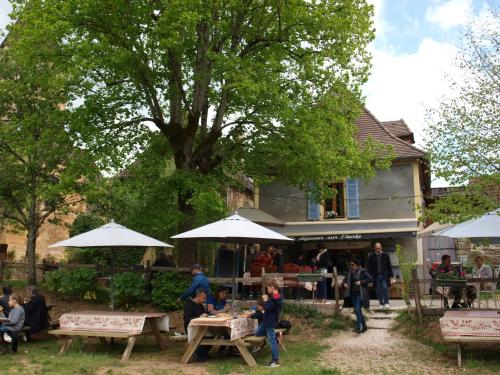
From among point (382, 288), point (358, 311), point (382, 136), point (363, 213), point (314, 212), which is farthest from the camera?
point (382, 136)

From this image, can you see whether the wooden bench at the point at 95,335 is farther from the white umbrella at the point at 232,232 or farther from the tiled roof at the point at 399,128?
the tiled roof at the point at 399,128

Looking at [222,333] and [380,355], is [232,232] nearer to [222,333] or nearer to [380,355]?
[222,333]

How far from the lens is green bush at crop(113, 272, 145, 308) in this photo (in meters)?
13.3

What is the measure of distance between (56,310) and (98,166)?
408cm

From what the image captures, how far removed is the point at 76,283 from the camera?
561 inches

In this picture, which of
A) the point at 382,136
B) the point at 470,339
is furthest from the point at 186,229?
the point at 382,136

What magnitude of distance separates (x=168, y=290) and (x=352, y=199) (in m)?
10.7

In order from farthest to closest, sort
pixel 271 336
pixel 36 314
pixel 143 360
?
pixel 36 314 → pixel 143 360 → pixel 271 336

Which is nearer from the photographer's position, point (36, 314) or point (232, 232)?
point (232, 232)

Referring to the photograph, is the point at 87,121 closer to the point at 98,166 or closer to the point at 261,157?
the point at 98,166

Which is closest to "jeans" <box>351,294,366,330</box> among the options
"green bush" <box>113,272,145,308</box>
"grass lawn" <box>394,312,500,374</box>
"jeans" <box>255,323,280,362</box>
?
"grass lawn" <box>394,312,500,374</box>

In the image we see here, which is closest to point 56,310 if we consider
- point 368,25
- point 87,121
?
point 87,121

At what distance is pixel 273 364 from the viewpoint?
343 inches

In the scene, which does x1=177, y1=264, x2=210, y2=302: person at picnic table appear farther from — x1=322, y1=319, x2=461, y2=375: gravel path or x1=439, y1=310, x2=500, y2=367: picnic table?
x1=439, y1=310, x2=500, y2=367: picnic table
